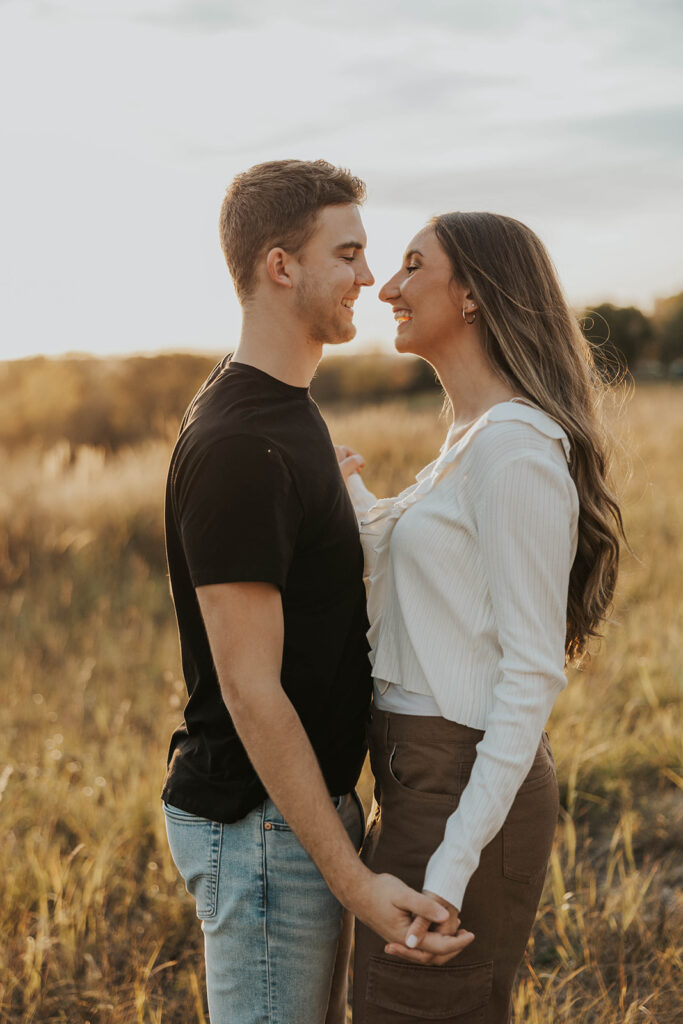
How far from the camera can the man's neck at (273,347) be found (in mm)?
1955

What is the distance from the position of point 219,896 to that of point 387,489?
25.6 feet

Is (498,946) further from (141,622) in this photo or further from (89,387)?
(89,387)

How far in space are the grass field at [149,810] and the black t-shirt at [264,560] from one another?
804 mm

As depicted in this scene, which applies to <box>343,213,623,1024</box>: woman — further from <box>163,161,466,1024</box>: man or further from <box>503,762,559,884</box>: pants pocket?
<box>163,161,466,1024</box>: man

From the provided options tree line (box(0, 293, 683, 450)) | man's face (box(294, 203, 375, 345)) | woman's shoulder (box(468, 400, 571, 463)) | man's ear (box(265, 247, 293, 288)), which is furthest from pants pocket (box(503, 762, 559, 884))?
tree line (box(0, 293, 683, 450))

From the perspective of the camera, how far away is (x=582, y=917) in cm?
300

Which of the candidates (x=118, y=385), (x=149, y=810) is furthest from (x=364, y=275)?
(x=118, y=385)

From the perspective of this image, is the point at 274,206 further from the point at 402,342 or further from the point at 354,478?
the point at 354,478

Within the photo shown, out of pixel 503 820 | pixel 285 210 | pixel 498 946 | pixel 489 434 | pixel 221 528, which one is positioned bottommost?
pixel 498 946

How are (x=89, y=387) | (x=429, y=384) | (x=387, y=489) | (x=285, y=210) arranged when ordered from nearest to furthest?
(x=285, y=210), (x=387, y=489), (x=89, y=387), (x=429, y=384)

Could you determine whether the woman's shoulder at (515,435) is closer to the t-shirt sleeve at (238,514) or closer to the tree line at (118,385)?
the t-shirt sleeve at (238,514)

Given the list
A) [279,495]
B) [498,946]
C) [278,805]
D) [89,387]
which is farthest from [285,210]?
[89,387]

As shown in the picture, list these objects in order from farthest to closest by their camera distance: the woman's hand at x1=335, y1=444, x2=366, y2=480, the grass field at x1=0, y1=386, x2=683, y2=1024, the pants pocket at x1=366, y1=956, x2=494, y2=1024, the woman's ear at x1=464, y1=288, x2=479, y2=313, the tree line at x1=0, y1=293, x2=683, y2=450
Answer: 1. the tree line at x1=0, y1=293, x2=683, y2=450
2. the grass field at x1=0, y1=386, x2=683, y2=1024
3. the woman's hand at x1=335, y1=444, x2=366, y2=480
4. the woman's ear at x1=464, y1=288, x2=479, y2=313
5. the pants pocket at x1=366, y1=956, x2=494, y2=1024

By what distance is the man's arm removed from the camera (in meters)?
1.72
